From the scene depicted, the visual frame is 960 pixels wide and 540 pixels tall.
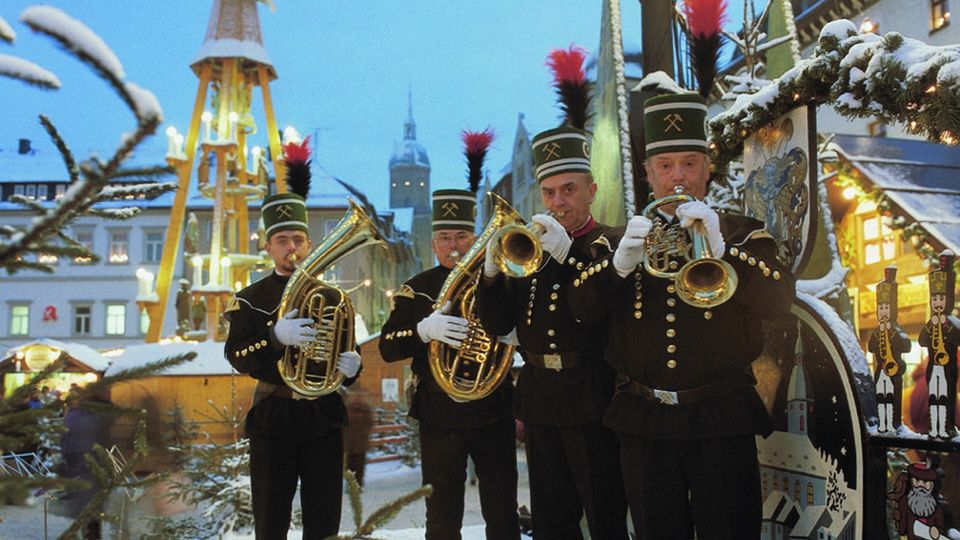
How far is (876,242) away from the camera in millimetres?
12023

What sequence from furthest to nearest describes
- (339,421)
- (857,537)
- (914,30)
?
(914,30)
(339,421)
(857,537)

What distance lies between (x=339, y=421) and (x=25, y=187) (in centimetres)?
3866

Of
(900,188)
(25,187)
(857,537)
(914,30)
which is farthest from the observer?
(25,187)

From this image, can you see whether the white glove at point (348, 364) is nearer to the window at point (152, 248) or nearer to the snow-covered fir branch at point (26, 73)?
the snow-covered fir branch at point (26, 73)

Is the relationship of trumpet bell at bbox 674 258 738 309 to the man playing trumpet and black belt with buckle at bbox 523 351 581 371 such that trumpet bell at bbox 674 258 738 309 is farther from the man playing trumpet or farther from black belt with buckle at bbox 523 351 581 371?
black belt with buckle at bbox 523 351 581 371

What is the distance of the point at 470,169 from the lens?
16.7 ft

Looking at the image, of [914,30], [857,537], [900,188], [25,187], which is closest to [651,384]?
[857,537]

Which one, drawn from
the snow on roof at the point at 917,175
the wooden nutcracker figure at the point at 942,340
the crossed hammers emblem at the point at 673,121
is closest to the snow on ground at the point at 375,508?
the crossed hammers emblem at the point at 673,121

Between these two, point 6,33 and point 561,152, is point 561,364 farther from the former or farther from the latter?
point 6,33

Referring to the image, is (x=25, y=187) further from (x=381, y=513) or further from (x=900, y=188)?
(x=381, y=513)

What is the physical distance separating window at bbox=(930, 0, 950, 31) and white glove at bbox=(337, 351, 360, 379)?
16.7 m

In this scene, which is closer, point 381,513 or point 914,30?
point 381,513

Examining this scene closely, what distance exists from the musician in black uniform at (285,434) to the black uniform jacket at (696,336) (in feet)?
5.75

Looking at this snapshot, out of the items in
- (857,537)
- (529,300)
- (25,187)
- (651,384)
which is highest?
(25,187)
